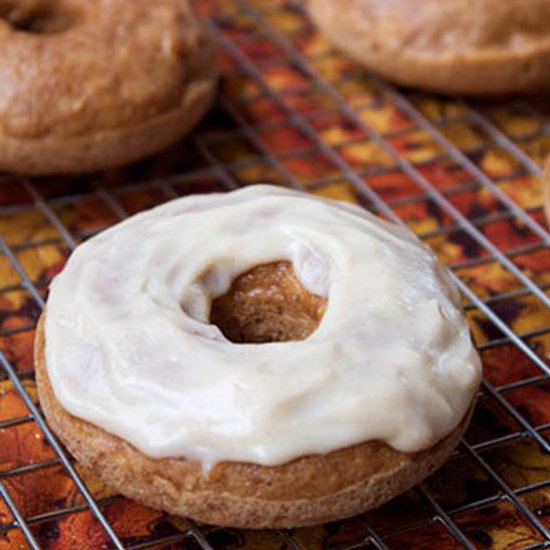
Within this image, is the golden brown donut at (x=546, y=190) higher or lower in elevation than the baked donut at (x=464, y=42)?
lower

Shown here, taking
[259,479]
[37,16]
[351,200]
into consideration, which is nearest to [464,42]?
[351,200]

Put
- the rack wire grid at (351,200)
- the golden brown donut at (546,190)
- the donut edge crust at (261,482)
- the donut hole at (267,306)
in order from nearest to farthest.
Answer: the donut edge crust at (261,482)
the rack wire grid at (351,200)
the donut hole at (267,306)
the golden brown donut at (546,190)

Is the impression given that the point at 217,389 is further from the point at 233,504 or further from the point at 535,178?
the point at 535,178

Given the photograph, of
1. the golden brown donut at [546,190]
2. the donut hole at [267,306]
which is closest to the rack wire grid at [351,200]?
the golden brown donut at [546,190]

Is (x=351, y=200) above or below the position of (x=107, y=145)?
below

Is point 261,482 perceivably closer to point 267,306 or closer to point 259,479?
point 259,479

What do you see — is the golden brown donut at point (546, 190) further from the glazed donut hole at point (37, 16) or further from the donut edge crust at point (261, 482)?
the glazed donut hole at point (37, 16)

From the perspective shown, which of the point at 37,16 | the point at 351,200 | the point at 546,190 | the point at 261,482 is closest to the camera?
the point at 261,482
